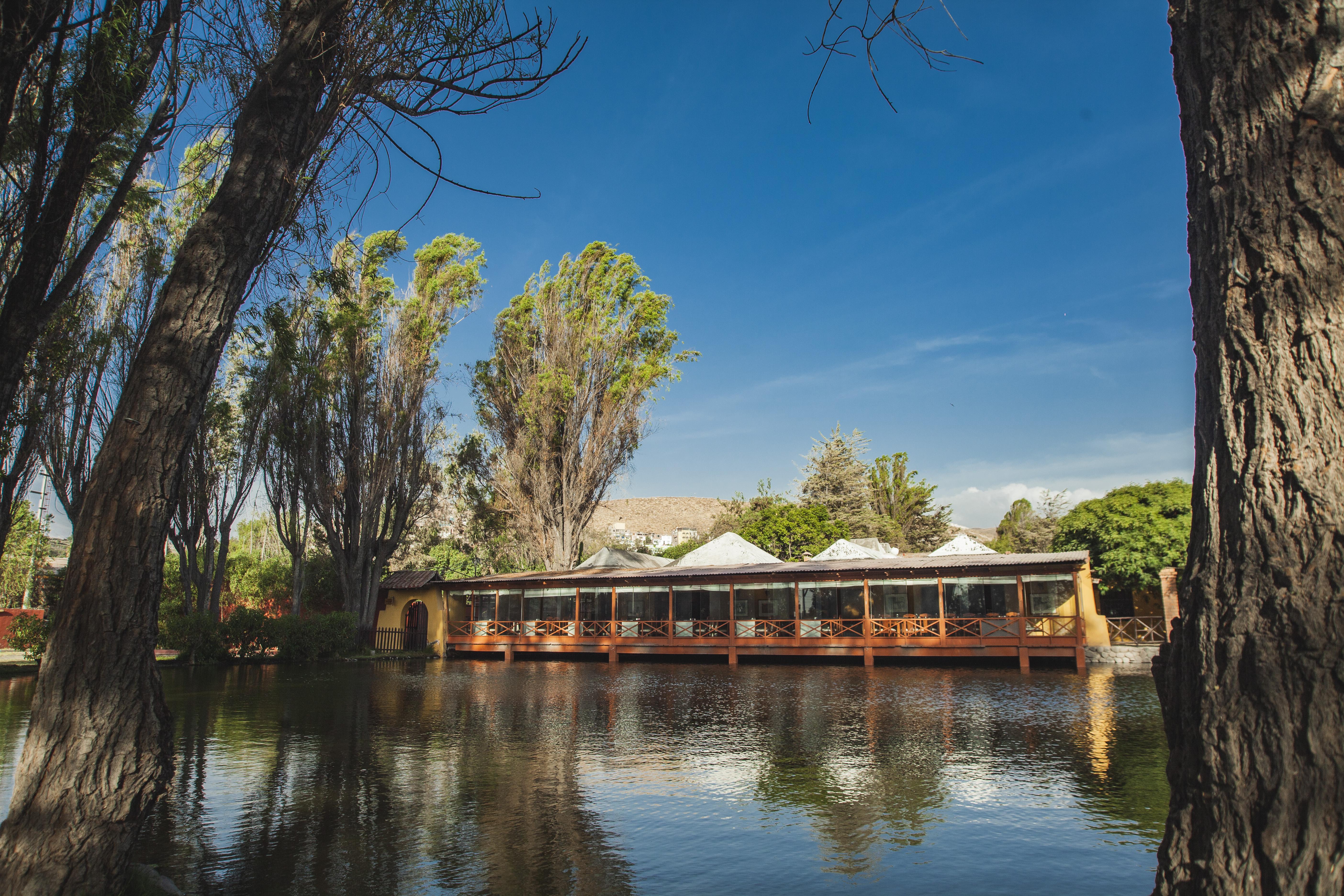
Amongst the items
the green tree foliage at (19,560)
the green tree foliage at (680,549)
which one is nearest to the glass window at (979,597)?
the green tree foliage at (680,549)

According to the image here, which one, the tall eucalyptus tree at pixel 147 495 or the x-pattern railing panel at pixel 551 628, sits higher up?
the tall eucalyptus tree at pixel 147 495

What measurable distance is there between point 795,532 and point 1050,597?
1547cm

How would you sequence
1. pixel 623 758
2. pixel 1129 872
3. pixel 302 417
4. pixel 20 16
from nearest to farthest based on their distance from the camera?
pixel 20 16, pixel 1129 872, pixel 623 758, pixel 302 417

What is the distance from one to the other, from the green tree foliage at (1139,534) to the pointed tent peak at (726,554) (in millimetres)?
9590

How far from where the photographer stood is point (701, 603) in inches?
953

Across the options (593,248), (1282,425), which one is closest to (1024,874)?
(1282,425)

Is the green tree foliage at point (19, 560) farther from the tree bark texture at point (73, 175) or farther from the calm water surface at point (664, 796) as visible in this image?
the tree bark texture at point (73, 175)

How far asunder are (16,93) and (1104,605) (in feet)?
87.6

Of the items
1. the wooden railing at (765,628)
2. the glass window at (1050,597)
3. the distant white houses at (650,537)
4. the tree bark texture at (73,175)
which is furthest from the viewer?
the distant white houses at (650,537)

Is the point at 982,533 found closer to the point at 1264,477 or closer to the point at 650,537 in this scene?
the point at 650,537

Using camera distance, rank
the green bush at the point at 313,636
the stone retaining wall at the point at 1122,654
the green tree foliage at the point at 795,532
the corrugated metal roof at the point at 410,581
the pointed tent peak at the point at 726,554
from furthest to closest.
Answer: the green tree foliage at the point at 795,532, the corrugated metal roof at the point at 410,581, the pointed tent peak at the point at 726,554, the green bush at the point at 313,636, the stone retaining wall at the point at 1122,654

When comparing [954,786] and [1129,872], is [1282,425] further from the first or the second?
[954,786]

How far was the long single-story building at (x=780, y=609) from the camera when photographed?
701 inches

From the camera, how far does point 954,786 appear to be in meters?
6.20
